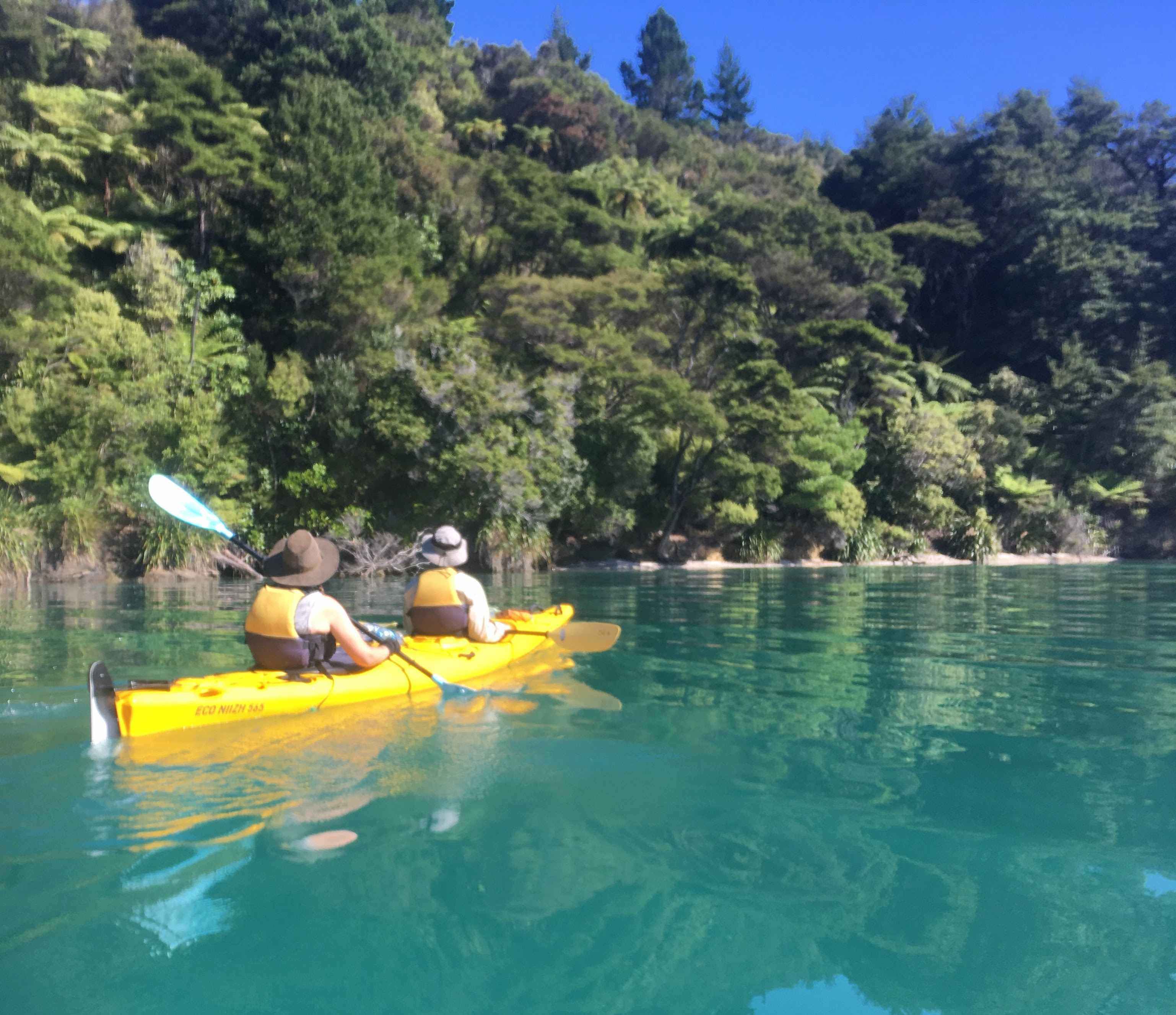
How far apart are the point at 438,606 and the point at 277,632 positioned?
1629 millimetres

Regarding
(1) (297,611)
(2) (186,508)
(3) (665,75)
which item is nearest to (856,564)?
(2) (186,508)

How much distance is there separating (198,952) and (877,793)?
272 cm

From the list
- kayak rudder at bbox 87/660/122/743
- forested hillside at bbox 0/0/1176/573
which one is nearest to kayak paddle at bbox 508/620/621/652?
kayak rudder at bbox 87/660/122/743

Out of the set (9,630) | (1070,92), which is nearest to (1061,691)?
(9,630)

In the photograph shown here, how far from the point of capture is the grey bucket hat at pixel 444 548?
6.53 meters

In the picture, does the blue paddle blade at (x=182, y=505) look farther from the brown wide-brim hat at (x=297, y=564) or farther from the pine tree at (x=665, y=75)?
the pine tree at (x=665, y=75)

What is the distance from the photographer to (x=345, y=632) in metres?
5.42

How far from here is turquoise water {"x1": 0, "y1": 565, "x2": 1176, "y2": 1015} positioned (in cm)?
252

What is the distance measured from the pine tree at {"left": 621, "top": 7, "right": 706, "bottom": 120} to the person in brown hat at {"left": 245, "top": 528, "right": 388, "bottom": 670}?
60911mm

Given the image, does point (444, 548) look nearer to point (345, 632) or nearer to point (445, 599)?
point (445, 599)

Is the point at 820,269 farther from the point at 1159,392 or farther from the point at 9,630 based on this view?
the point at 9,630

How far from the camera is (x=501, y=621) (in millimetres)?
7754

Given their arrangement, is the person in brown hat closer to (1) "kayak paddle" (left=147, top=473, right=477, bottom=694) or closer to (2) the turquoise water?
(2) the turquoise water

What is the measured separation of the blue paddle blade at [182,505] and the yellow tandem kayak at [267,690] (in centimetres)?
196
